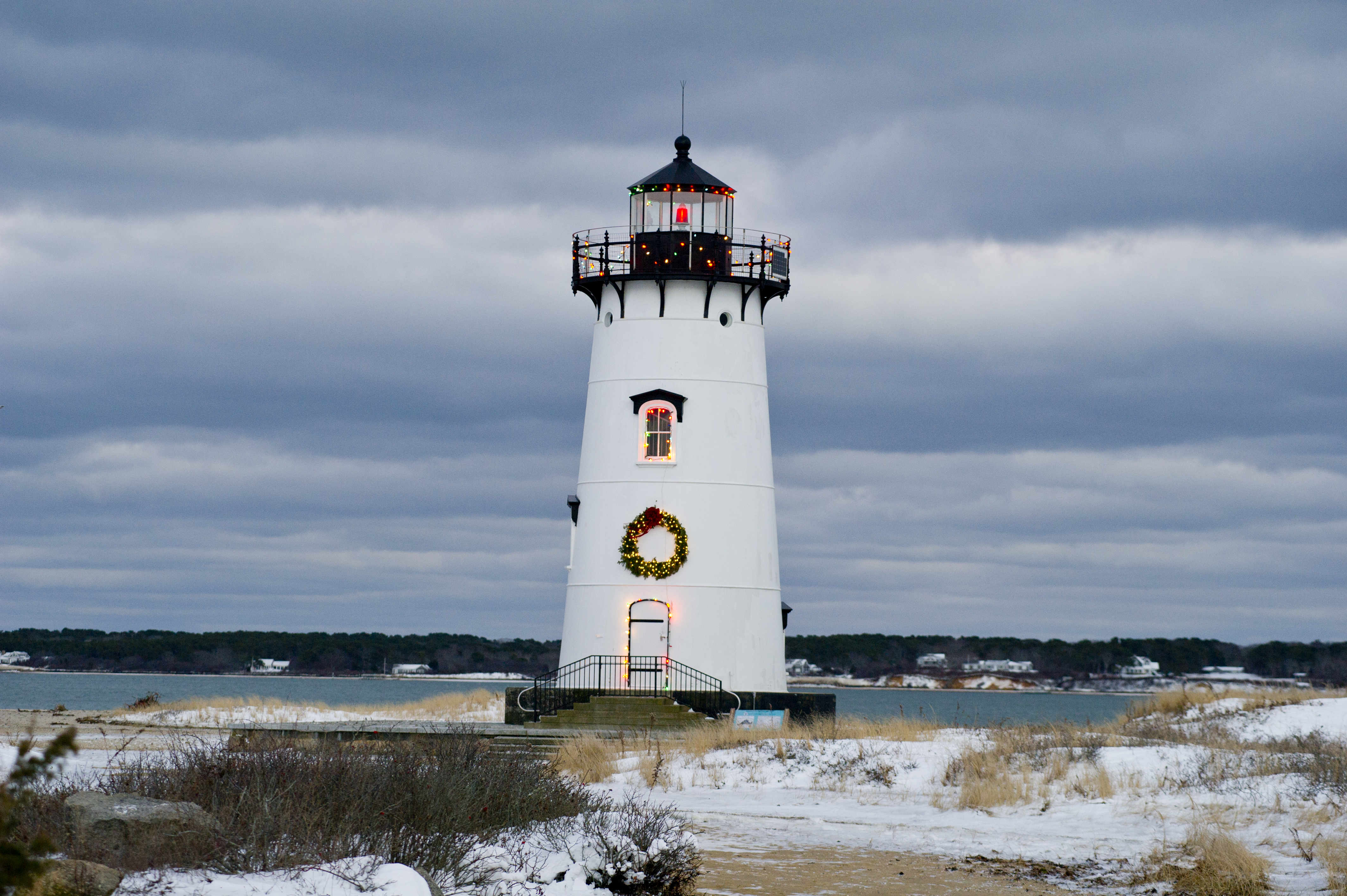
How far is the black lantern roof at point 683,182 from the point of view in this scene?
3444cm

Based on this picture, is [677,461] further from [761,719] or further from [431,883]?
[431,883]

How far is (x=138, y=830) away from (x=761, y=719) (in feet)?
72.2

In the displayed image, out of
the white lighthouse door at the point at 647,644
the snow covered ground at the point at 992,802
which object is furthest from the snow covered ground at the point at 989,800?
the white lighthouse door at the point at 647,644

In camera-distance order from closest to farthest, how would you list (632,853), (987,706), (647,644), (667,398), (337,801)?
1. (337,801)
2. (632,853)
3. (647,644)
4. (667,398)
5. (987,706)

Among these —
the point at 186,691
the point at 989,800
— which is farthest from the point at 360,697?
the point at 989,800

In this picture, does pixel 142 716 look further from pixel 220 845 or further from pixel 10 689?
pixel 10 689

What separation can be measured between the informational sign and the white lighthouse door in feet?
8.02

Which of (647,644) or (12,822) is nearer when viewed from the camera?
(12,822)

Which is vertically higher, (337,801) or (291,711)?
(337,801)

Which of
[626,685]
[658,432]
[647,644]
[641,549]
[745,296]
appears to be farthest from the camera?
[745,296]

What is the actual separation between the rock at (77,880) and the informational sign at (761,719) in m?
22.0

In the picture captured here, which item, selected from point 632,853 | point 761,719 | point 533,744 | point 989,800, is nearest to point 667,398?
point 761,719

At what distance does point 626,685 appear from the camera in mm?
33219

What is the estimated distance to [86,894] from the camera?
8.61 metres
